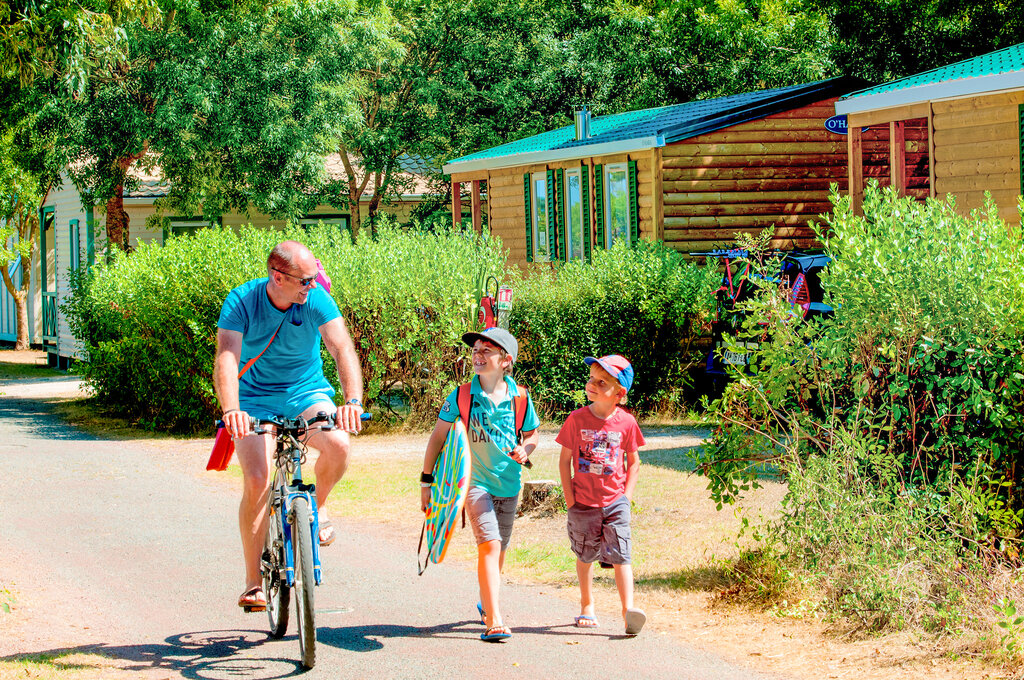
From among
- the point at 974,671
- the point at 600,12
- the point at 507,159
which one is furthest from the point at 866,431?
the point at 600,12

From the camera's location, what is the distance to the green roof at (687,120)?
19.4 meters

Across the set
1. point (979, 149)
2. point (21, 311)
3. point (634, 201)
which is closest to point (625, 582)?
point (979, 149)

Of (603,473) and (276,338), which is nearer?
(276,338)

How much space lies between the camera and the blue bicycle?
210 inches

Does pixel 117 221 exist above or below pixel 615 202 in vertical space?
above

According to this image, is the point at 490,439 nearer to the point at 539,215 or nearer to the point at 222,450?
the point at 222,450

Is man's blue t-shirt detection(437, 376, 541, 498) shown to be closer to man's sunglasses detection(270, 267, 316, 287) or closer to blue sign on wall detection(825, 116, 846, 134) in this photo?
man's sunglasses detection(270, 267, 316, 287)

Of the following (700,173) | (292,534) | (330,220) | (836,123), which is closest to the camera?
(292,534)

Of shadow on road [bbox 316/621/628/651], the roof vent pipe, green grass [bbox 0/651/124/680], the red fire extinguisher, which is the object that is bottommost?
shadow on road [bbox 316/621/628/651]

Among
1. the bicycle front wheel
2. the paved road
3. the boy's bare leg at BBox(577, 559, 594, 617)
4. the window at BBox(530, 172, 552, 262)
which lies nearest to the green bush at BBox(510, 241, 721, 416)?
the paved road

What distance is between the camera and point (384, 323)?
45.8 ft

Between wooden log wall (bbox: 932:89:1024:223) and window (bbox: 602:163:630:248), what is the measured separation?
250 inches

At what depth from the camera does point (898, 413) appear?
254 inches

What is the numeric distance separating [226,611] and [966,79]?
10.8m
